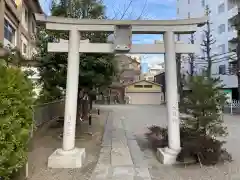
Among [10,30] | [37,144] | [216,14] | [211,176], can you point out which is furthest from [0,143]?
[216,14]

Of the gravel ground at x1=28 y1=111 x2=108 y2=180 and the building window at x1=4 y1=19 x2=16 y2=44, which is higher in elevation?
the building window at x1=4 y1=19 x2=16 y2=44

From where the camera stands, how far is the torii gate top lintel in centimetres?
840

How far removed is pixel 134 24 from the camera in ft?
28.2

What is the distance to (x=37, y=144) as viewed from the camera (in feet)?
35.2

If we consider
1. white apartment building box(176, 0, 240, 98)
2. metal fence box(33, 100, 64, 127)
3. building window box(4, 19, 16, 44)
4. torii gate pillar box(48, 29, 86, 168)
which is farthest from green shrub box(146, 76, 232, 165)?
white apartment building box(176, 0, 240, 98)

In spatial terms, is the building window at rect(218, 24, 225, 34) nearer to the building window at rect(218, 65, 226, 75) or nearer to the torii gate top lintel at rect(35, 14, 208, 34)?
the building window at rect(218, 65, 226, 75)

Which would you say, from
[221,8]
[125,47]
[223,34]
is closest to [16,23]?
[125,47]

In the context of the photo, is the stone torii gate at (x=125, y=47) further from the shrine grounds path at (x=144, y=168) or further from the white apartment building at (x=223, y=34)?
the white apartment building at (x=223, y=34)

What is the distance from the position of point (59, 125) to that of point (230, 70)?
2903 cm

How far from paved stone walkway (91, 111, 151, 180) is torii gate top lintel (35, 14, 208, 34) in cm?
361

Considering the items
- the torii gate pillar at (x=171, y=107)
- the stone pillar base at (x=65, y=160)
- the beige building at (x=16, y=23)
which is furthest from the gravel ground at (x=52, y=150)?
the beige building at (x=16, y=23)

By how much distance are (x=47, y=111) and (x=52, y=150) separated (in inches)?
264

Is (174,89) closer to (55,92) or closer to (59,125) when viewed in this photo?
(55,92)

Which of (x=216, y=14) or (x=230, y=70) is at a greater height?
(x=216, y=14)
